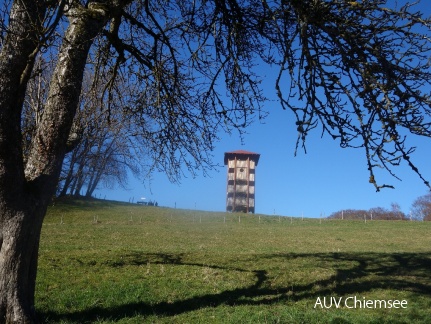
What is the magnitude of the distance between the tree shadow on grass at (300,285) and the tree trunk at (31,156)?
3.91 feet

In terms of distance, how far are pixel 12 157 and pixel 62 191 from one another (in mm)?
34189

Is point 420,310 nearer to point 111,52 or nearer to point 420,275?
point 420,275

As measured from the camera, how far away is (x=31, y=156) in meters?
5.88

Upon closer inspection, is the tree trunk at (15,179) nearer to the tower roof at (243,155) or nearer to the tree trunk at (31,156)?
the tree trunk at (31,156)

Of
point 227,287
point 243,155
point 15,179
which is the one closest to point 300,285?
point 227,287

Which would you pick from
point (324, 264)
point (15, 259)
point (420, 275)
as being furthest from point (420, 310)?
point (15, 259)

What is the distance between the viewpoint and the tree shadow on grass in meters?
6.84

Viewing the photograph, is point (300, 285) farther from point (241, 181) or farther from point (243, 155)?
point (243, 155)

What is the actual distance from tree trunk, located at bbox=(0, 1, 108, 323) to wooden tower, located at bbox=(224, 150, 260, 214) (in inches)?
1390

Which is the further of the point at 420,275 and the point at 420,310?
the point at 420,275

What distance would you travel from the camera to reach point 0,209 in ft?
17.6

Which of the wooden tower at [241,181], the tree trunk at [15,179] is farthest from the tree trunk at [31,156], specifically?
the wooden tower at [241,181]

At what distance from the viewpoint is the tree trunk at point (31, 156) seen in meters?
5.22

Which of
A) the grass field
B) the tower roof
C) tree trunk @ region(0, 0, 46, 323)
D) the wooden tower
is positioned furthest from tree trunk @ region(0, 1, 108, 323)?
the tower roof
